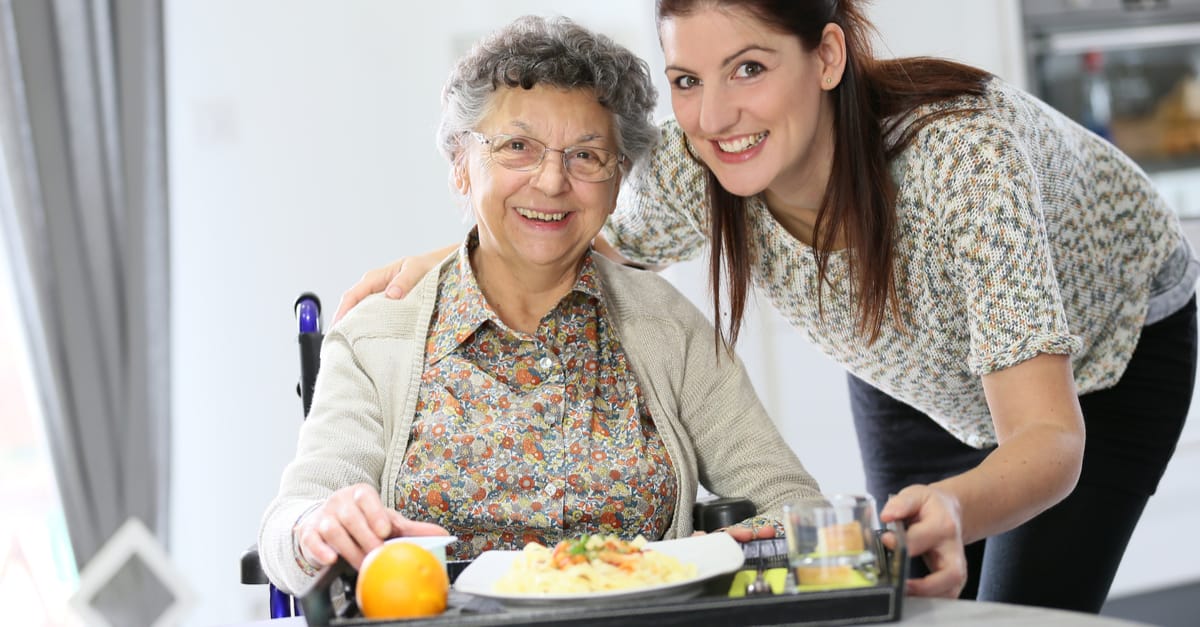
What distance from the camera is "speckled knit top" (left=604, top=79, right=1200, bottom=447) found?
4.34 feet

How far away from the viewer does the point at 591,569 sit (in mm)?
1112

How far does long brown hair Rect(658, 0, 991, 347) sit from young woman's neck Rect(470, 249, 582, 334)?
385mm

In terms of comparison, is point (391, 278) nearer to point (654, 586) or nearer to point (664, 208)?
point (664, 208)

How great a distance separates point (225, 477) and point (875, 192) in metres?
2.38

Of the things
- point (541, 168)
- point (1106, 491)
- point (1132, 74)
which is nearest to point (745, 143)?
point (541, 168)

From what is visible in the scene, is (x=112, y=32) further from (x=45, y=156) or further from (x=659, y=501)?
(x=659, y=501)

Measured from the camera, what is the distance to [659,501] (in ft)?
5.33

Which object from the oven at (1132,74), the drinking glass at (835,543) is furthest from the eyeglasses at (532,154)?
the oven at (1132,74)

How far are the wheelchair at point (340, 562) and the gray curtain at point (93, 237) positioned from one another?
1.46 m

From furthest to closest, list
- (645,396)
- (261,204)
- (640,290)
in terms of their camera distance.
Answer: (261,204) < (640,290) < (645,396)

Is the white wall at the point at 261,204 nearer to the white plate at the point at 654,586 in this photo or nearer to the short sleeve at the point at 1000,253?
the short sleeve at the point at 1000,253

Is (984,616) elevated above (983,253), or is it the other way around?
(983,253)

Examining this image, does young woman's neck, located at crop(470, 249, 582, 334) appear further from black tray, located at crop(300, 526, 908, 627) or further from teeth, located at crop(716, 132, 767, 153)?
black tray, located at crop(300, 526, 908, 627)

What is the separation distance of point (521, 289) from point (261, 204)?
180cm
